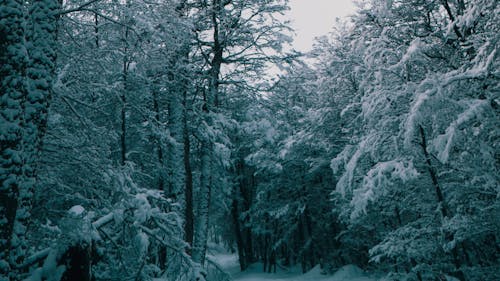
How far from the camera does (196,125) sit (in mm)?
9828

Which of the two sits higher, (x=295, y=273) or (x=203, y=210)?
(x=203, y=210)

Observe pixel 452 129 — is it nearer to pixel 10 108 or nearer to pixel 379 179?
pixel 379 179

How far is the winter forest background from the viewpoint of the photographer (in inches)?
121

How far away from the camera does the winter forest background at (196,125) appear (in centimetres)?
307

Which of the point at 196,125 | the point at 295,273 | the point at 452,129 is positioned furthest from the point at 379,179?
the point at 295,273

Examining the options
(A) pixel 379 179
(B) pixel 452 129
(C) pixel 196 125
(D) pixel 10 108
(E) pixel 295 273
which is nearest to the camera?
(D) pixel 10 108

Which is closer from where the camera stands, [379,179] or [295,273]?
[379,179]

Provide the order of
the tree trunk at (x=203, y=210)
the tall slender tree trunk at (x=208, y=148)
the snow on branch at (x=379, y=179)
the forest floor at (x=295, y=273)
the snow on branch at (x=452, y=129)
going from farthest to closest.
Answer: the forest floor at (x=295, y=273)
the tall slender tree trunk at (x=208, y=148)
the tree trunk at (x=203, y=210)
the snow on branch at (x=379, y=179)
the snow on branch at (x=452, y=129)

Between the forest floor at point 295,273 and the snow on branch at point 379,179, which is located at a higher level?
the snow on branch at point 379,179

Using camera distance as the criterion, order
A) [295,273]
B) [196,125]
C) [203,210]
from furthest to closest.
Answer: [295,273], [196,125], [203,210]

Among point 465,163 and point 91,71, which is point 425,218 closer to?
point 465,163

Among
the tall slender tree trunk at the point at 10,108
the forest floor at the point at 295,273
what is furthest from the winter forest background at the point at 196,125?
the forest floor at the point at 295,273

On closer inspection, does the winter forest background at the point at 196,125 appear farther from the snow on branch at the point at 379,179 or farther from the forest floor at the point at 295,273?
the forest floor at the point at 295,273

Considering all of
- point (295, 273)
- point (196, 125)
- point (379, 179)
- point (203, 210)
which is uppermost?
point (196, 125)
